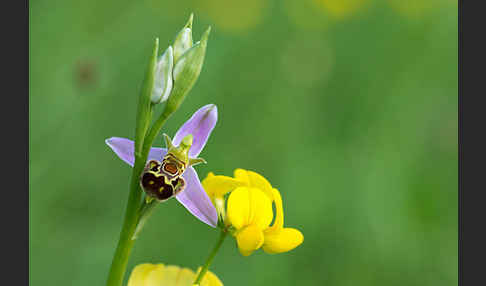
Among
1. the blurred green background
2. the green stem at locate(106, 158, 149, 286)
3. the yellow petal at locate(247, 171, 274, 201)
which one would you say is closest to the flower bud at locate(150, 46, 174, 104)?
the green stem at locate(106, 158, 149, 286)

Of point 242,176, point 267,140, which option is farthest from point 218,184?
point 267,140

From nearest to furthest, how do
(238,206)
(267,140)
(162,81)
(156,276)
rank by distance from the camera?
(162,81), (238,206), (156,276), (267,140)

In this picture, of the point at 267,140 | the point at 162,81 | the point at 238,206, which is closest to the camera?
the point at 162,81

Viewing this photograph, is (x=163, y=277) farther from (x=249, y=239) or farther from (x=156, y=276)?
(x=249, y=239)

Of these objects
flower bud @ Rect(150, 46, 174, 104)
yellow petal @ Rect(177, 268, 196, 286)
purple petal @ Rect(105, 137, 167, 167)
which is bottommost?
yellow petal @ Rect(177, 268, 196, 286)

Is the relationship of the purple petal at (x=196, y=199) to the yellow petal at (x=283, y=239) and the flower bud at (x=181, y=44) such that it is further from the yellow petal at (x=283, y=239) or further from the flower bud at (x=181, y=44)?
the flower bud at (x=181, y=44)

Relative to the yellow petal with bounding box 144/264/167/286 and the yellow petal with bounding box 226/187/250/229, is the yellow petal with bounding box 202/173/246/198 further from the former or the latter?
the yellow petal with bounding box 144/264/167/286

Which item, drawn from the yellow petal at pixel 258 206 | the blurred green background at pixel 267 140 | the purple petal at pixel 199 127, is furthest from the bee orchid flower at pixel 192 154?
the blurred green background at pixel 267 140
